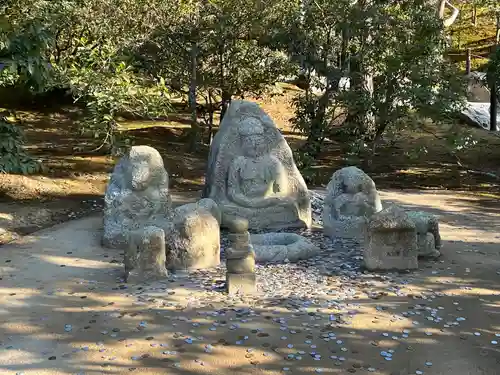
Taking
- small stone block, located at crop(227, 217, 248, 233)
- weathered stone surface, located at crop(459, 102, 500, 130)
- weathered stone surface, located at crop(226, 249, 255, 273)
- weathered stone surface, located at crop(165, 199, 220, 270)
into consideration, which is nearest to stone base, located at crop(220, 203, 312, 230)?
weathered stone surface, located at crop(165, 199, 220, 270)

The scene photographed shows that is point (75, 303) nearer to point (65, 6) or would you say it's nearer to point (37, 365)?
point (37, 365)

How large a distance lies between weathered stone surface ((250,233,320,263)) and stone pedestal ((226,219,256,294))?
104 cm

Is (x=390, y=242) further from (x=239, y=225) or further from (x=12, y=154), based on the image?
(x=12, y=154)

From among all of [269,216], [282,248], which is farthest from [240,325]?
[269,216]

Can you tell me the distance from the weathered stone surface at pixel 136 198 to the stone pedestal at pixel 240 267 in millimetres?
2025

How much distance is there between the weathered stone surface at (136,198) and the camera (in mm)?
8188

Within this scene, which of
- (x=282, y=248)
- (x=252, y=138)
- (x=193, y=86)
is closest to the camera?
(x=282, y=248)

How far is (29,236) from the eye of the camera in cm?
881

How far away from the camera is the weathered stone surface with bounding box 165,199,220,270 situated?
7141 mm

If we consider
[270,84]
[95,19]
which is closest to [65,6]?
[95,19]

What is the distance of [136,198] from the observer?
834 centimetres

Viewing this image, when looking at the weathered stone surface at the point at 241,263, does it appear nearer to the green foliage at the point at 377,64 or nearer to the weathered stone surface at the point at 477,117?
the green foliage at the point at 377,64

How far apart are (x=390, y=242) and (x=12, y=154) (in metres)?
5.80

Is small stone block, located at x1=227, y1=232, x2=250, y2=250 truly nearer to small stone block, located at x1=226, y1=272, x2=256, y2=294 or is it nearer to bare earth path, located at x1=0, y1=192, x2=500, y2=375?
small stone block, located at x1=226, y1=272, x2=256, y2=294
